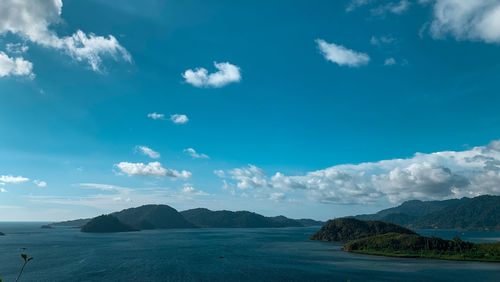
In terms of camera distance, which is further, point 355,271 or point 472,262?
point 472,262

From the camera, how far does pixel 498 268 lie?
495 ft

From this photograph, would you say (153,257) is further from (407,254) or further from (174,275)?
(407,254)

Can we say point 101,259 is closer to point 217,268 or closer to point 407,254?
point 217,268

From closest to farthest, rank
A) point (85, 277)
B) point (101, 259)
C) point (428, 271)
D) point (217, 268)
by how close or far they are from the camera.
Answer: point (85, 277) → point (428, 271) → point (217, 268) → point (101, 259)

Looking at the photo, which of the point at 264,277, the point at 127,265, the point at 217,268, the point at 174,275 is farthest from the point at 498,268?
the point at 127,265

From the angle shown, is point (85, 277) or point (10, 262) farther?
point (10, 262)

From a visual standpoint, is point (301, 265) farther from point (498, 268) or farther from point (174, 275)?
point (498, 268)

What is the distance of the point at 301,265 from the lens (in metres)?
165

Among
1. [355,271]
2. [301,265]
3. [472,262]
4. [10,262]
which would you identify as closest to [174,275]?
[301,265]

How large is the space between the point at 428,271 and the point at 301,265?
59.5 metres

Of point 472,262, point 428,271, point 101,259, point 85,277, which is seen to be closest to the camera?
point 85,277

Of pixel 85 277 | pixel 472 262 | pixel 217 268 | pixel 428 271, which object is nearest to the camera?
pixel 85 277

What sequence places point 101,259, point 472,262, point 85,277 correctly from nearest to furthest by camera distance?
point 85,277 → point 472,262 → point 101,259

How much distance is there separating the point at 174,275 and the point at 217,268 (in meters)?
26.5
